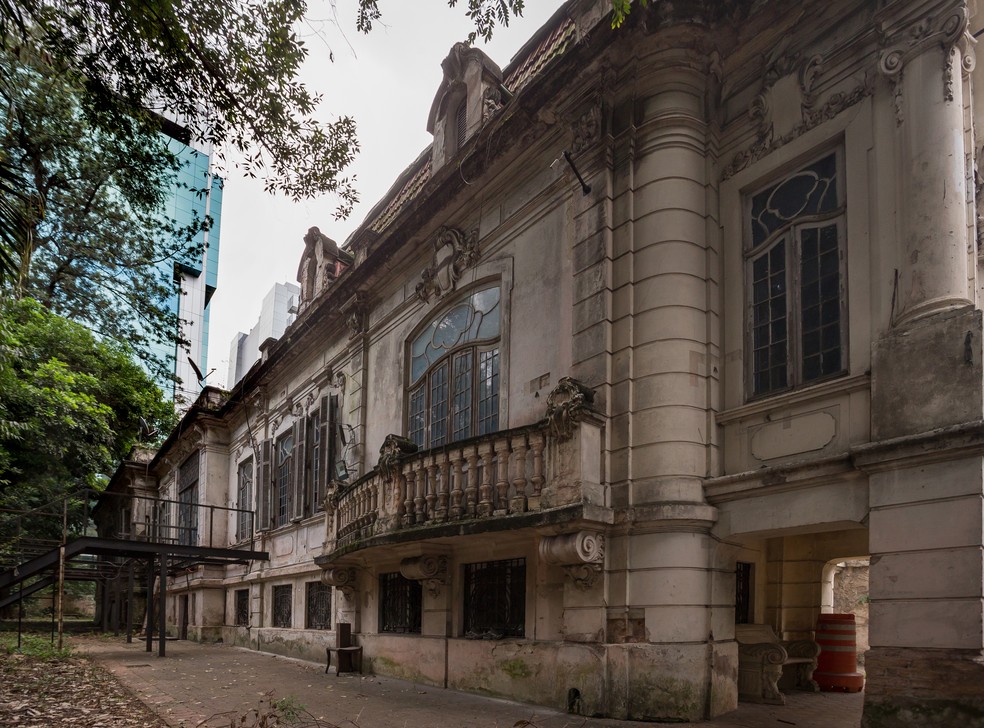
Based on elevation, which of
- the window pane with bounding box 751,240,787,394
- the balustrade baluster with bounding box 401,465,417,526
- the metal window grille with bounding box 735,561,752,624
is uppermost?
the window pane with bounding box 751,240,787,394

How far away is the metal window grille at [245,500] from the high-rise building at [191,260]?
2.91 metres

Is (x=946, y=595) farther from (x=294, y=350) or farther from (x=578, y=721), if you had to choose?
(x=294, y=350)

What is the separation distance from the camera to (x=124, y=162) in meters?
8.95

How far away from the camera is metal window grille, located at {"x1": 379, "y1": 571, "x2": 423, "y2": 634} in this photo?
42.5 ft

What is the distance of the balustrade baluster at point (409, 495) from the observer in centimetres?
1112

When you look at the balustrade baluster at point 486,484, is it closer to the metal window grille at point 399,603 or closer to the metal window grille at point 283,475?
the metal window grille at point 399,603

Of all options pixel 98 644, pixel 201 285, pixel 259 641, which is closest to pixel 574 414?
pixel 259 641

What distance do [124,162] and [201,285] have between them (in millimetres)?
38620

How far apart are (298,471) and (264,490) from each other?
3437mm

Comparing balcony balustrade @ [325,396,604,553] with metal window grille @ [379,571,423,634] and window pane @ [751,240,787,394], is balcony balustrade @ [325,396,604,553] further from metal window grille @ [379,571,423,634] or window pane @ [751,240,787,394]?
window pane @ [751,240,787,394]

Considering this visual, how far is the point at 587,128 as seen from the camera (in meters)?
10.3

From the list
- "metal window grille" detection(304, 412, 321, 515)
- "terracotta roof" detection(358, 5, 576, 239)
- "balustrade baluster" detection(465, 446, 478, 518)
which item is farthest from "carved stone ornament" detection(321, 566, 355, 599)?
"terracotta roof" detection(358, 5, 576, 239)

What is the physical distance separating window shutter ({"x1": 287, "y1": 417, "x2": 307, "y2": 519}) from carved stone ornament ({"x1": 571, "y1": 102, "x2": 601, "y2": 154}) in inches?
427

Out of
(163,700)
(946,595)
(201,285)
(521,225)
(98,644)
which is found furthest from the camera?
(201,285)
